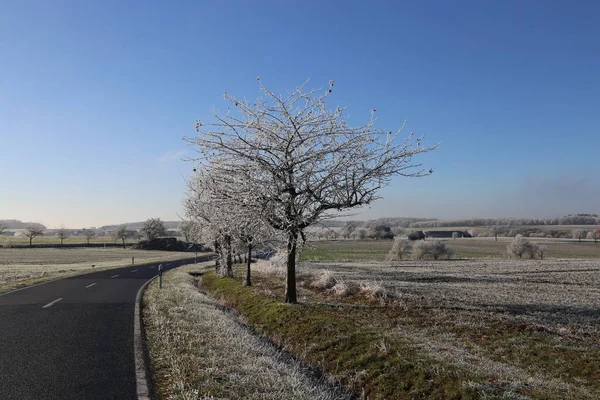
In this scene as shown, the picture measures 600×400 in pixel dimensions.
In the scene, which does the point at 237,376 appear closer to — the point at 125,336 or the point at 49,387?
the point at 49,387

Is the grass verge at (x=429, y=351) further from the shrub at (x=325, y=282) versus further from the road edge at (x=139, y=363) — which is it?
the shrub at (x=325, y=282)

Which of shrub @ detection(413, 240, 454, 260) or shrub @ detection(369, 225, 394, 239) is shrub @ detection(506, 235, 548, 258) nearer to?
shrub @ detection(413, 240, 454, 260)

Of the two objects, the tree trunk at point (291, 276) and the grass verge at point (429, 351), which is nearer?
the grass verge at point (429, 351)

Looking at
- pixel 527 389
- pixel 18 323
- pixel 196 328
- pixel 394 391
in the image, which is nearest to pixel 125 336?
pixel 196 328

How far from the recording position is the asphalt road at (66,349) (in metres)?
6.78

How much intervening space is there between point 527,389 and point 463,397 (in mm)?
1015

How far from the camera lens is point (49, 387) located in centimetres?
682

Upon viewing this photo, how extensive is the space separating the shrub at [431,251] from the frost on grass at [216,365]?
3959cm

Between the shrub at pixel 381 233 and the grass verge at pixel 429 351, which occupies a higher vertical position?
the shrub at pixel 381 233

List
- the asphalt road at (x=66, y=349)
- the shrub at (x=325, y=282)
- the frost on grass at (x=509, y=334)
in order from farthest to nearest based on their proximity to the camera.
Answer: the shrub at (x=325, y=282) < the frost on grass at (x=509, y=334) < the asphalt road at (x=66, y=349)

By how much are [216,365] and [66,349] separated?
135 inches

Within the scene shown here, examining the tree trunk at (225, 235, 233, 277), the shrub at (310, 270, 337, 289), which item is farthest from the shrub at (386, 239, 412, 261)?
the shrub at (310, 270, 337, 289)

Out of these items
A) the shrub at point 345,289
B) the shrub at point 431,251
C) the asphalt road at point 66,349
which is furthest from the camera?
the shrub at point 431,251

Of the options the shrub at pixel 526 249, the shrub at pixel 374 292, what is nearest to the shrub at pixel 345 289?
the shrub at pixel 374 292
